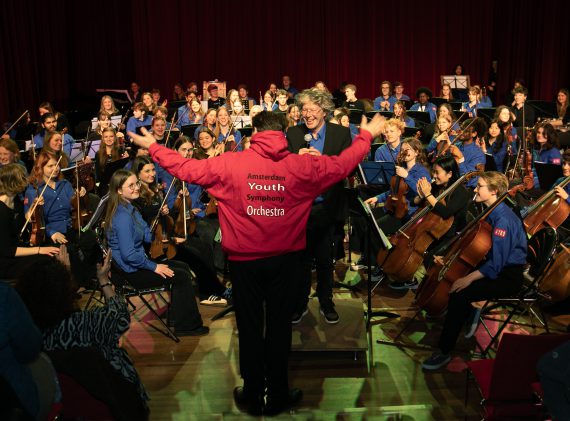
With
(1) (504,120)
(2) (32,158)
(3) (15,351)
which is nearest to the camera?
(3) (15,351)

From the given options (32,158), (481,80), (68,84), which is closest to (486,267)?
(32,158)

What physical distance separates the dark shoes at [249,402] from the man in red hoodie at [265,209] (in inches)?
0.7

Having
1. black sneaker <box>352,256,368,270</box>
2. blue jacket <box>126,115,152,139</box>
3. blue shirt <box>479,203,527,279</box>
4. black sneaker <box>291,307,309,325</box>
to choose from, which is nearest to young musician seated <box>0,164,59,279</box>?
black sneaker <box>291,307,309,325</box>

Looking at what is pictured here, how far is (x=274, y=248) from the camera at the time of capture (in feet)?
10.7

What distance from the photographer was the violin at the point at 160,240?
5059 mm

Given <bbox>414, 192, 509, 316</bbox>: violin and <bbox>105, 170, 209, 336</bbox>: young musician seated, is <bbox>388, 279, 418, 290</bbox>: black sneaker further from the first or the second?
<bbox>105, 170, 209, 336</bbox>: young musician seated

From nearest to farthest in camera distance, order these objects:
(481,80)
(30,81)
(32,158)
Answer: (32,158)
(30,81)
(481,80)

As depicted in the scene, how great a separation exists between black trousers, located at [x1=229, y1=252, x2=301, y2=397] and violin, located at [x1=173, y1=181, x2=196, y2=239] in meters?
2.22

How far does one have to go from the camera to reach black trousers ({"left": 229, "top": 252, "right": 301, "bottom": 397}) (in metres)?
3.29

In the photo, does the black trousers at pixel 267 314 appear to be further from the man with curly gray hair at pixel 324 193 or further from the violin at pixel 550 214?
the violin at pixel 550 214

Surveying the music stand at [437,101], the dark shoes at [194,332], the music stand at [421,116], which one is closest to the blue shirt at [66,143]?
the dark shoes at [194,332]

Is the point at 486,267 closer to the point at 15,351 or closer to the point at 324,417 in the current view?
the point at 324,417

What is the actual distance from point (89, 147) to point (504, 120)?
4940mm

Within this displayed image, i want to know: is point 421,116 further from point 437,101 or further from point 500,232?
point 500,232
